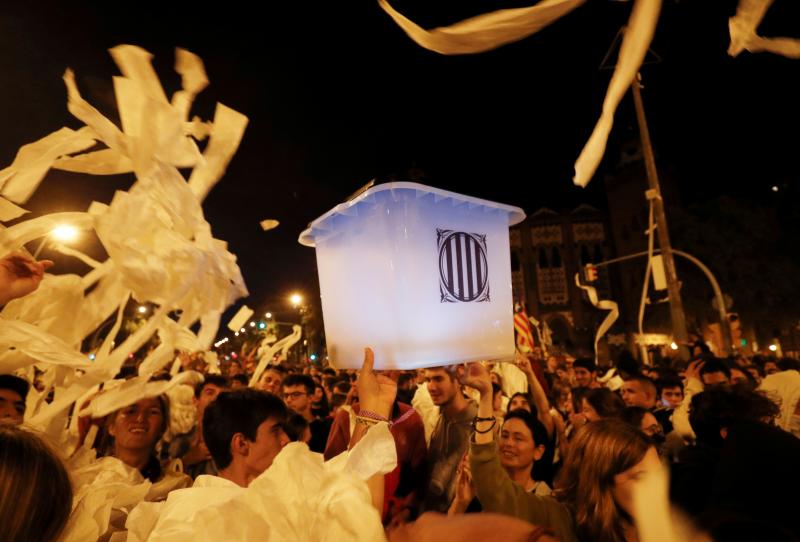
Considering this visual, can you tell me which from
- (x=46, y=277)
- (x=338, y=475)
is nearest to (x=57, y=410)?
(x=46, y=277)

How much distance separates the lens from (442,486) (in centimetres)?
290

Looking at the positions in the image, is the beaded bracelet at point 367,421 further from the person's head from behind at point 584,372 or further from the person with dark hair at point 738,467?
the person's head from behind at point 584,372

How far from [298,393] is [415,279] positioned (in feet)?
13.3

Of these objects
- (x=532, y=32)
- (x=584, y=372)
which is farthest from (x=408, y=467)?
(x=584, y=372)

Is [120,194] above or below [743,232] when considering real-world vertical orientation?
below

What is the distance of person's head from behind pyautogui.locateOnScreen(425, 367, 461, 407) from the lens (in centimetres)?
311

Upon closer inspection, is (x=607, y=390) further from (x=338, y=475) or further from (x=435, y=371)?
(x=338, y=475)

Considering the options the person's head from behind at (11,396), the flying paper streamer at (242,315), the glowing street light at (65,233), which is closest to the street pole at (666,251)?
the flying paper streamer at (242,315)

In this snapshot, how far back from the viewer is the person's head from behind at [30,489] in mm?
1232

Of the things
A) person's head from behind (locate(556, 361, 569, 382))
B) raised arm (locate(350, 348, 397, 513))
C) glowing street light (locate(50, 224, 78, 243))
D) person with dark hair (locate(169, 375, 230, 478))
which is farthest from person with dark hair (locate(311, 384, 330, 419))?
person's head from behind (locate(556, 361, 569, 382))

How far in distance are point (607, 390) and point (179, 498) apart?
390cm

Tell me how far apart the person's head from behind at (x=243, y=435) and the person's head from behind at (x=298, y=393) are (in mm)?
2944

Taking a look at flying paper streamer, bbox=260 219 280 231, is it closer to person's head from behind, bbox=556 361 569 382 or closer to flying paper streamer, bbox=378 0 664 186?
flying paper streamer, bbox=378 0 664 186

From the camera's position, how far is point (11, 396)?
272 cm
